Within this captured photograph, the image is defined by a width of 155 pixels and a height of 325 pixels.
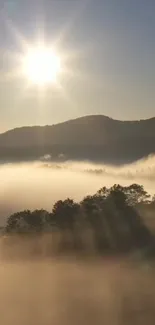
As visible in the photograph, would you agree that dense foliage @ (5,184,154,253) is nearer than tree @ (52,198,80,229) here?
Yes

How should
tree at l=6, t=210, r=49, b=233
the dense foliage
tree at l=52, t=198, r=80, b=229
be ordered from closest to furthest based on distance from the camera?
the dense foliage → tree at l=52, t=198, r=80, b=229 → tree at l=6, t=210, r=49, b=233

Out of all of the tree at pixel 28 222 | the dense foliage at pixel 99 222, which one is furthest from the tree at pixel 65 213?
the tree at pixel 28 222

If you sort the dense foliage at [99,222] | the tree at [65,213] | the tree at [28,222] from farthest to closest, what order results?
the tree at [28,222] < the tree at [65,213] < the dense foliage at [99,222]

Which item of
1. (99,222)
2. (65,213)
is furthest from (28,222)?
(99,222)

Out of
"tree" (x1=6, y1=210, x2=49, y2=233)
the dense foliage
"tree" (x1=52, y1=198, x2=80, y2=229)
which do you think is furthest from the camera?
"tree" (x1=6, y1=210, x2=49, y2=233)

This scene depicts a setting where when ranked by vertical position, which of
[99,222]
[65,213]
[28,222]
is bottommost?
[99,222]

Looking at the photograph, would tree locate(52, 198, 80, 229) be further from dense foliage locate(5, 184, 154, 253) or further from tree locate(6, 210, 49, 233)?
tree locate(6, 210, 49, 233)

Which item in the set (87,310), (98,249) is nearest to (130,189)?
(98,249)

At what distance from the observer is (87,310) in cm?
3534

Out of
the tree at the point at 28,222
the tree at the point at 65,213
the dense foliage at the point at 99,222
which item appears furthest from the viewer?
the tree at the point at 28,222

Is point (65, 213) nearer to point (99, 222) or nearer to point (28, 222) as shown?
point (99, 222)

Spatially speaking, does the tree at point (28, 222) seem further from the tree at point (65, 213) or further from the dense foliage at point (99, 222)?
the tree at point (65, 213)

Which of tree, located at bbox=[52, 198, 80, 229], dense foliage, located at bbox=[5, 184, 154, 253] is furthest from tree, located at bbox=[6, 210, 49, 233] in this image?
tree, located at bbox=[52, 198, 80, 229]

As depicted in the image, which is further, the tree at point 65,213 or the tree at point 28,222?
the tree at point 28,222
